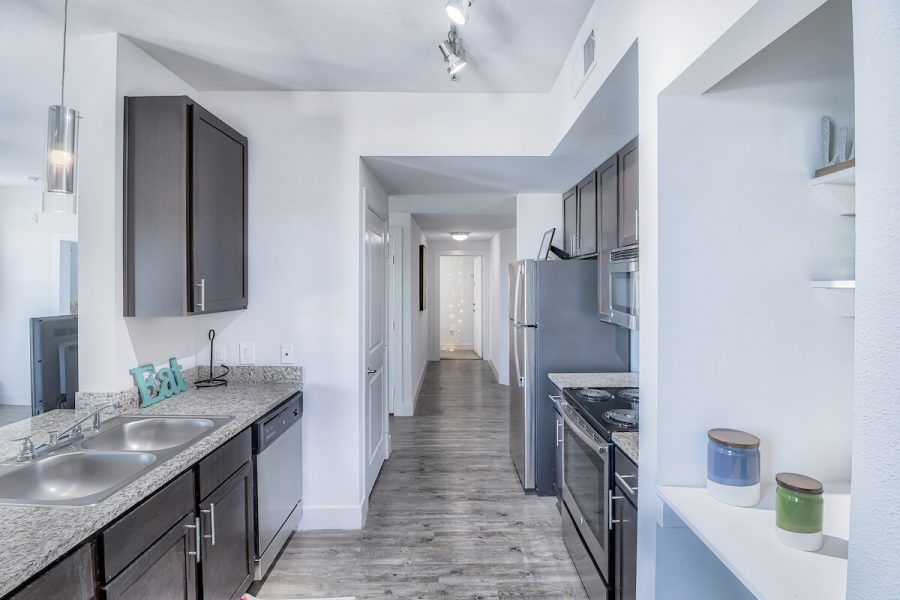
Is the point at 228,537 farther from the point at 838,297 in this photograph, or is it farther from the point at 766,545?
the point at 838,297

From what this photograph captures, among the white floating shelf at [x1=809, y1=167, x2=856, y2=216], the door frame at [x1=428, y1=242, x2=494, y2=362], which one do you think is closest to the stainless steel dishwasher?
the white floating shelf at [x1=809, y1=167, x2=856, y2=216]

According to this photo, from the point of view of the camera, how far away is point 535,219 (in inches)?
146

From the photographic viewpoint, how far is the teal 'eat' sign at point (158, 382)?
1984 mm

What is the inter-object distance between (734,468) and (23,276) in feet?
9.47

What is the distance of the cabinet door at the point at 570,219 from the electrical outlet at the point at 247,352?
2.39 metres

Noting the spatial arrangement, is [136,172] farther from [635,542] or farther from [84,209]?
[635,542]

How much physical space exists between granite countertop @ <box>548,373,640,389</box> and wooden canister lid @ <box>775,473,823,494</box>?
147 centimetres

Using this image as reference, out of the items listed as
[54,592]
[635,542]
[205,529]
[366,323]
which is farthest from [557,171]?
[54,592]

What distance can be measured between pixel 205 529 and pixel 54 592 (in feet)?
2.16

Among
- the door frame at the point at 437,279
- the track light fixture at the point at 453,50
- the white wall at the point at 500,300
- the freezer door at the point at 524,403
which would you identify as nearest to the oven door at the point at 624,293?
the freezer door at the point at 524,403

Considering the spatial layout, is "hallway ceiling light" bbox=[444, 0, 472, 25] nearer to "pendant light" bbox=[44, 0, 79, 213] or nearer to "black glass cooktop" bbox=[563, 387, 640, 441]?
"pendant light" bbox=[44, 0, 79, 213]

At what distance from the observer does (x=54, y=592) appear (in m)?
0.96

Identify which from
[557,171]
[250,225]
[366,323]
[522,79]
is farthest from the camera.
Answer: [557,171]

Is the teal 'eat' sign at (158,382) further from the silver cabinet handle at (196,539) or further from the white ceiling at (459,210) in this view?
the white ceiling at (459,210)
